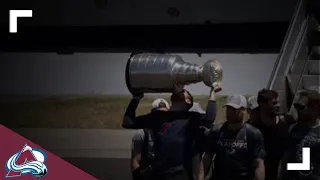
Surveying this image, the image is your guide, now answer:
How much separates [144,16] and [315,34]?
53.7 inches

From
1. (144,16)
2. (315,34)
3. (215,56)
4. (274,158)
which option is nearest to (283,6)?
(315,34)

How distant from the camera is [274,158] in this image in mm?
2232

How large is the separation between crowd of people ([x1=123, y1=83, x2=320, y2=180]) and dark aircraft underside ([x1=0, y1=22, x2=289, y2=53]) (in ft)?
4.25

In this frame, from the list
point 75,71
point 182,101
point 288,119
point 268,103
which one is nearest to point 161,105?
point 182,101

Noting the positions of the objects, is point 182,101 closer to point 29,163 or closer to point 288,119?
point 288,119

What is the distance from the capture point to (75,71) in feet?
12.1

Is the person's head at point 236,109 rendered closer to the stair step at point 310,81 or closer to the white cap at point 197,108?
the white cap at point 197,108

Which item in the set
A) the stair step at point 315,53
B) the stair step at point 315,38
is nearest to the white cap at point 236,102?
the stair step at point 315,53

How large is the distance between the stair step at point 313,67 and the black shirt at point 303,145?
1.07 metres

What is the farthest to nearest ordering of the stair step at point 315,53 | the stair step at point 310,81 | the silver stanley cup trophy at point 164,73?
the stair step at point 315,53 → the stair step at point 310,81 → the silver stanley cup trophy at point 164,73

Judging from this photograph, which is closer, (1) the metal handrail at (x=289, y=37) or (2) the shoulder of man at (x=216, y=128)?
(2) the shoulder of man at (x=216, y=128)

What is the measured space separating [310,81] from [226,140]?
4.00ft

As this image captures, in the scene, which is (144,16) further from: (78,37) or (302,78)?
(302,78)

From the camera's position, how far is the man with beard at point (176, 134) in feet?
7.38
